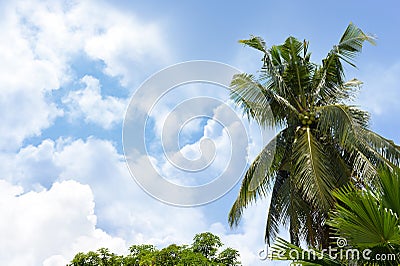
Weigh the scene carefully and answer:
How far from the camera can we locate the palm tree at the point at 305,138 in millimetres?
11148

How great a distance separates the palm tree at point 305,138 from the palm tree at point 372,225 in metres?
4.82

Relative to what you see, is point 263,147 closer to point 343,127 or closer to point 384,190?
point 343,127

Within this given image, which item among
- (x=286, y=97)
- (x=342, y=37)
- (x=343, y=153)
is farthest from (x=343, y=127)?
(x=342, y=37)

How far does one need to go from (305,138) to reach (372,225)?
6570 mm

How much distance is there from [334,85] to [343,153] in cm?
228

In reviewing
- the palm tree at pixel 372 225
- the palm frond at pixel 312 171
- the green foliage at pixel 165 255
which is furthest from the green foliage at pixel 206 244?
the palm tree at pixel 372 225

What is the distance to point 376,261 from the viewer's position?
5457 mm

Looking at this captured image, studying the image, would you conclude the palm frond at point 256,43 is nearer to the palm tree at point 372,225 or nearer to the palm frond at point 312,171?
the palm frond at point 312,171

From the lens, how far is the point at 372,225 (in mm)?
5242

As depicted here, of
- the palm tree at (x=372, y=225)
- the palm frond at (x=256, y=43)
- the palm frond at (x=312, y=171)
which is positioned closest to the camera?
the palm tree at (x=372, y=225)

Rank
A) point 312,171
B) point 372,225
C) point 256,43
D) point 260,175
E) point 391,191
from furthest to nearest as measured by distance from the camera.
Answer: point 256,43, point 260,175, point 312,171, point 391,191, point 372,225

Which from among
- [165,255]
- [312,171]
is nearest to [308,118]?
[312,171]

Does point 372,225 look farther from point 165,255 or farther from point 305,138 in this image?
point 165,255

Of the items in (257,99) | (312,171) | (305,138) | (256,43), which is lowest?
(312,171)
